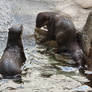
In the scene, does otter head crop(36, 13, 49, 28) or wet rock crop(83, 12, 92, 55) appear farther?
otter head crop(36, 13, 49, 28)

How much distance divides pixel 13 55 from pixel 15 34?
424mm

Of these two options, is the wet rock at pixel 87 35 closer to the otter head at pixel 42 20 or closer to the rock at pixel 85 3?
the otter head at pixel 42 20

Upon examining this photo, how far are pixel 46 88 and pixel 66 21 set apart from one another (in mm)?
2209

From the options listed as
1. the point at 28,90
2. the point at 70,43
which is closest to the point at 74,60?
the point at 70,43

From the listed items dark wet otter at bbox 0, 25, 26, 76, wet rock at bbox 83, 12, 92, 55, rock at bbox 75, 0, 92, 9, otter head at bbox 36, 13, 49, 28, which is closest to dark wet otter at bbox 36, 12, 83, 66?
wet rock at bbox 83, 12, 92, 55

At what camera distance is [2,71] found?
586 centimetres

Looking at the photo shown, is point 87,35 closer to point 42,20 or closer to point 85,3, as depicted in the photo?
point 42,20

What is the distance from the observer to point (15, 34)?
6570mm

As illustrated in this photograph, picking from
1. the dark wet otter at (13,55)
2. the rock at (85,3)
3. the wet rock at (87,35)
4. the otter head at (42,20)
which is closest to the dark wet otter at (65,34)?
the wet rock at (87,35)

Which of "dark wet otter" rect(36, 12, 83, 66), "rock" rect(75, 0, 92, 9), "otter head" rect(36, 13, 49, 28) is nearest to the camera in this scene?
"dark wet otter" rect(36, 12, 83, 66)

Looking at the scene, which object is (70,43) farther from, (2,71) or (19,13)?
(19,13)

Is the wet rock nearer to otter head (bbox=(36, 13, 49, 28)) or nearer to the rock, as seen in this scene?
otter head (bbox=(36, 13, 49, 28))

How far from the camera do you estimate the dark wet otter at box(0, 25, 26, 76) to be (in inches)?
231

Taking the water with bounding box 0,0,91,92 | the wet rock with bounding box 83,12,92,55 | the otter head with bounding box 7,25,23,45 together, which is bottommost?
the water with bounding box 0,0,91,92
